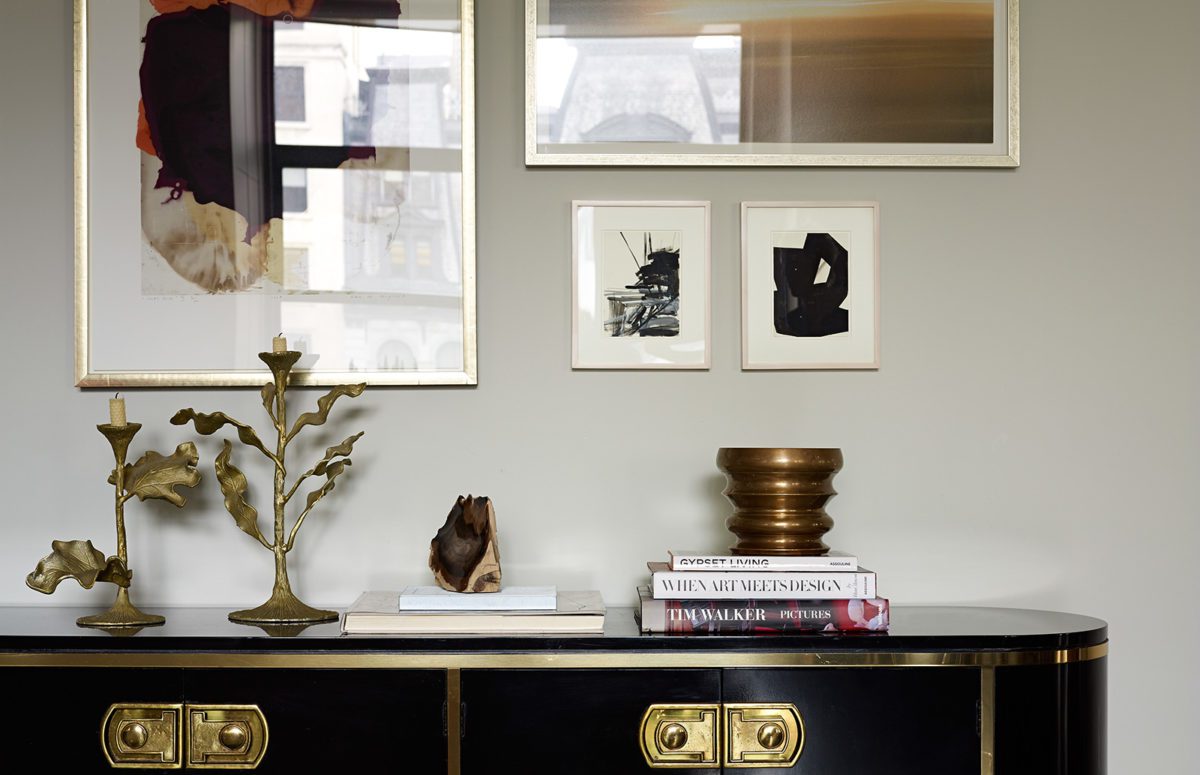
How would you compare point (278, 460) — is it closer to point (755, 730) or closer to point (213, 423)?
point (213, 423)

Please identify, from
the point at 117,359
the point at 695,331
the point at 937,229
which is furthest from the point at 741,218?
the point at 117,359

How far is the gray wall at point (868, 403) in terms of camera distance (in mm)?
2258

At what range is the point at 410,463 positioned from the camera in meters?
2.26

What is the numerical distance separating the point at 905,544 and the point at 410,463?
103cm

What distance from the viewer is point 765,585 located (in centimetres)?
188

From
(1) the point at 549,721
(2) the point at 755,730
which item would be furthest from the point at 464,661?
(2) the point at 755,730

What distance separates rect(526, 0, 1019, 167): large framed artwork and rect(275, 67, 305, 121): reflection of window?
1.57 feet

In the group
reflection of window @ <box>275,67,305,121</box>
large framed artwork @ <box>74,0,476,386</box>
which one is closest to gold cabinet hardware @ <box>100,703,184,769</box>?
large framed artwork @ <box>74,0,476,386</box>

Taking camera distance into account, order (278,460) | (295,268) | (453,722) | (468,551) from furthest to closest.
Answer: (295,268)
(278,460)
(468,551)
(453,722)

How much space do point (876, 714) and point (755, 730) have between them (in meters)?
0.20

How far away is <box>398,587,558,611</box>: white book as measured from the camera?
1.89 meters

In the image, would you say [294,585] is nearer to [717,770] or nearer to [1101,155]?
[717,770]

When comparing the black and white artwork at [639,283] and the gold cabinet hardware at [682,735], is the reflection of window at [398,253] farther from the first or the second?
the gold cabinet hardware at [682,735]

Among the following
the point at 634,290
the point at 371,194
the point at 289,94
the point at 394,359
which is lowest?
the point at 394,359
